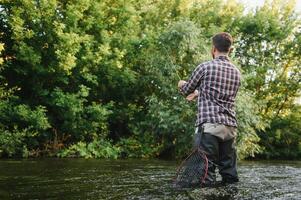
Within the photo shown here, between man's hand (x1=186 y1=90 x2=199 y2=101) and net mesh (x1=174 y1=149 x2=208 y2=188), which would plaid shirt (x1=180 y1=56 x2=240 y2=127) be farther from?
net mesh (x1=174 y1=149 x2=208 y2=188)

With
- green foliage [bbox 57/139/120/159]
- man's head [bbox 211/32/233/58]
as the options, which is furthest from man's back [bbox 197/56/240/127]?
green foliage [bbox 57/139/120/159]

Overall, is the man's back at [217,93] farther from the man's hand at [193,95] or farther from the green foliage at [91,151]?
the green foliage at [91,151]

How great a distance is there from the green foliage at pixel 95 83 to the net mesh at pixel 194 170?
9929 mm

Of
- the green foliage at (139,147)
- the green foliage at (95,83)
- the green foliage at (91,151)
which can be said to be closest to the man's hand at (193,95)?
the green foliage at (95,83)

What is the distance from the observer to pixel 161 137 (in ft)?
60.3

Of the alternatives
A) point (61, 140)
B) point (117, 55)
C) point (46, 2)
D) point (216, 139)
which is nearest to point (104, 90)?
point (117, 55)

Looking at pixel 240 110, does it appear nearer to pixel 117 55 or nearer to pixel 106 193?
pixel 117 55

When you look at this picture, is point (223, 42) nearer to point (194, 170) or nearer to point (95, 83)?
point (194, 170)

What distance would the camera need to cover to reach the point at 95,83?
1847 cm

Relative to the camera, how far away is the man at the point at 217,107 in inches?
206

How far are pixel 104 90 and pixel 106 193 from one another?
51.7 ft

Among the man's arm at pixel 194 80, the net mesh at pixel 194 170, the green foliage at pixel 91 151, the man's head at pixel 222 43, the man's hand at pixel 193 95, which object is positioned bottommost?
the net mesh at pixel 194 170

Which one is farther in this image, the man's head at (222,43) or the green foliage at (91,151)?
the green foliage at (91,151)

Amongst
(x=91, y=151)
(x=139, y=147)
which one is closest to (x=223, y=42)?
(x=91, y=151)
